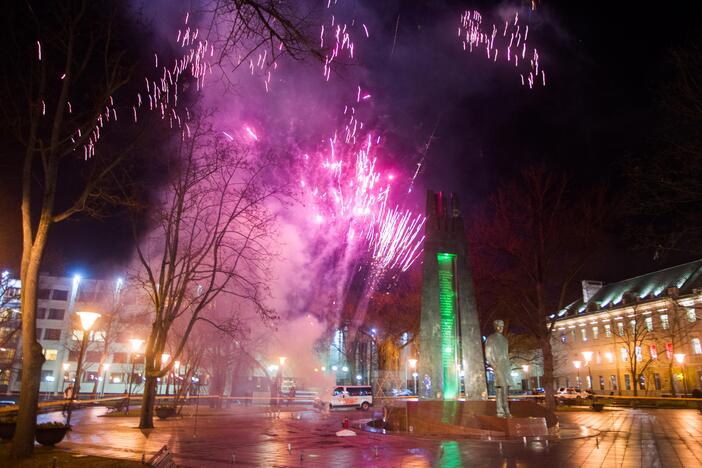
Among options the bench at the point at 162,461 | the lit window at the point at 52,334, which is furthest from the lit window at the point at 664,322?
the lit window at the point at 52,334

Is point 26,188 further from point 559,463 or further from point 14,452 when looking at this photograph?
point 559,463

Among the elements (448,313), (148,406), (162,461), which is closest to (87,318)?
(148,406)

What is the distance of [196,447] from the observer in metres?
12.3

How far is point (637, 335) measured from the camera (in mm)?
43250

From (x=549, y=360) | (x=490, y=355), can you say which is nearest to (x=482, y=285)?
(x=549, y=360)

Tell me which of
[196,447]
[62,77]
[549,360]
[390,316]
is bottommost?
[196,447]

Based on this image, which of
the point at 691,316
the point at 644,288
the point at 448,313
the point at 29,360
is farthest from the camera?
the point at 644,288

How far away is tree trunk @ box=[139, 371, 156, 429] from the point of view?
17031 millimetres

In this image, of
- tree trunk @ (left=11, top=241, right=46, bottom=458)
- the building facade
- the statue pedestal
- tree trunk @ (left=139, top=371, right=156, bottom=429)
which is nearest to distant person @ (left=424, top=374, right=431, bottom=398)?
the statue pedestal

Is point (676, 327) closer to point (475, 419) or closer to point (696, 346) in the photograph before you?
point (696, 346)

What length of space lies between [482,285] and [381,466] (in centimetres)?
2222

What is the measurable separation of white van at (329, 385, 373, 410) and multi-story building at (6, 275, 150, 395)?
93.1 ft

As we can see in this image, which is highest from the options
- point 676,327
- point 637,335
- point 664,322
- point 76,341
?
point 664,322

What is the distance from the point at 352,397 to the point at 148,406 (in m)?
19.4
